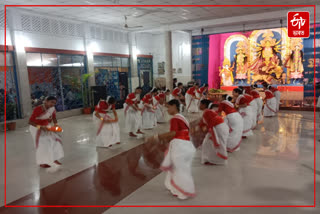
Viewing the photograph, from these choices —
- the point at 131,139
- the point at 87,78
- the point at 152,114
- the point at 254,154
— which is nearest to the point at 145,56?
the point at 87,78

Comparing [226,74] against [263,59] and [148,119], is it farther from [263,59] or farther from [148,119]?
[148,119]

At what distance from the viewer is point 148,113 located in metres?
6.81

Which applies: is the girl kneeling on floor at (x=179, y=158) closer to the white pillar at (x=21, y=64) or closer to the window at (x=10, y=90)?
the window at (x=10, y=90)

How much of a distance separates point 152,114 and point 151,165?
2783 mm

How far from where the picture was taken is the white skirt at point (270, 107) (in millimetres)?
7992

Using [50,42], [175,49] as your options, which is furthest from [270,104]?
[50,42]

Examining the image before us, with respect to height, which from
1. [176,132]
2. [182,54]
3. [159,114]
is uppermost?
[182,54]

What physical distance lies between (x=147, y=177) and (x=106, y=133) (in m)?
1.78

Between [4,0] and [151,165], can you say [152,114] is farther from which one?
[4,0]

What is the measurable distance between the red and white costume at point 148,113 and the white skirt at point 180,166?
145 inches

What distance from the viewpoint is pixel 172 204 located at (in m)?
2.91

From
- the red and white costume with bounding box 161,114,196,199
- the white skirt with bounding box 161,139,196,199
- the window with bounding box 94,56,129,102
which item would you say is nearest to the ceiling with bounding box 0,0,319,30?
the window with bounding box 94,56,129,102

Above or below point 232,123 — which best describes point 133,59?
above

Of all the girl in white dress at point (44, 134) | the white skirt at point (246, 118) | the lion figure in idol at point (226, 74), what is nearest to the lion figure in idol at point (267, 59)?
the lion figure in idol at point (226, 74)
